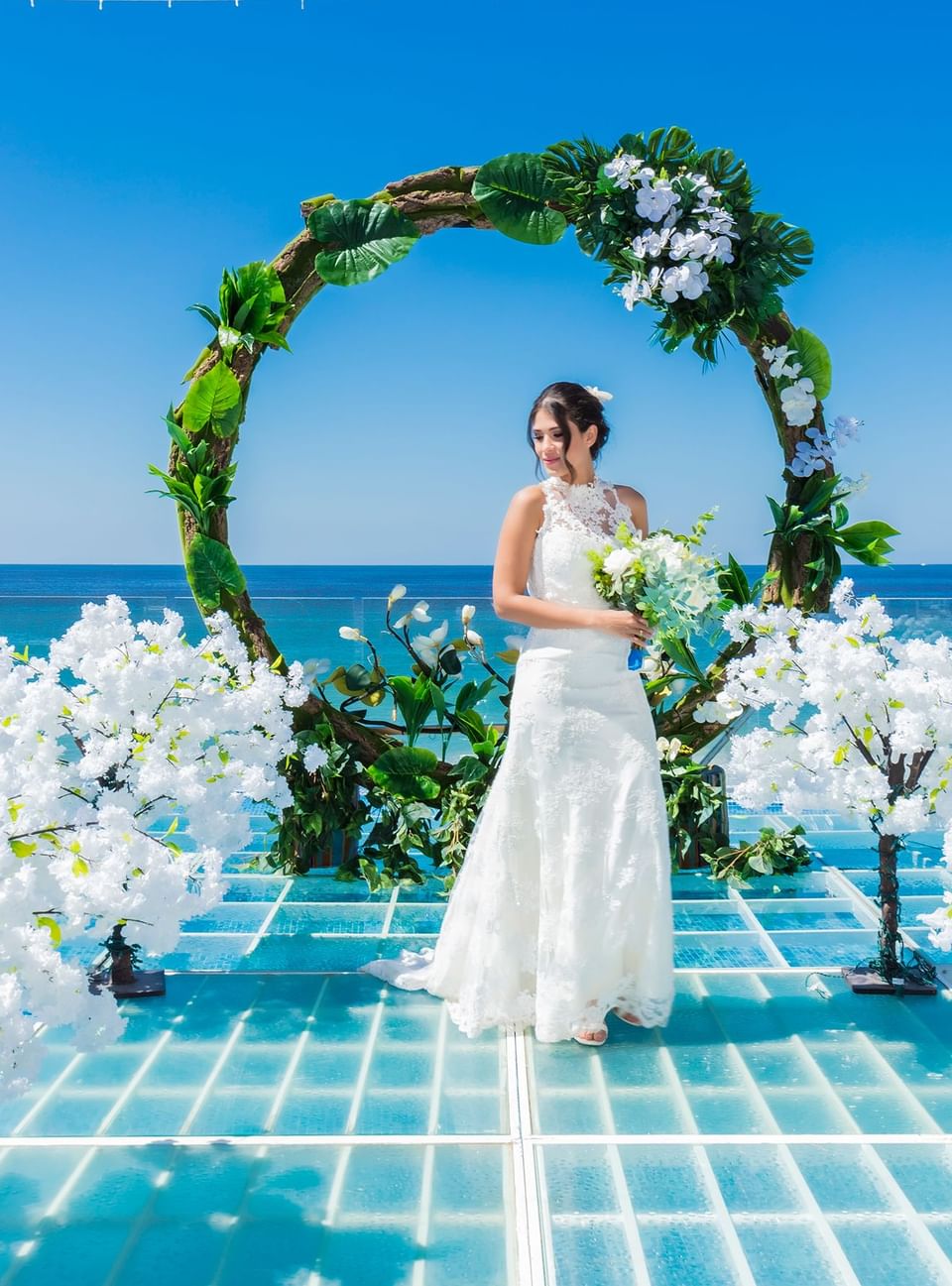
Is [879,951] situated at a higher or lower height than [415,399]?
lower

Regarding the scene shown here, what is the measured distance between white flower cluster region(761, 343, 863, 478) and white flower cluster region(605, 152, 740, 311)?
1.57 ft

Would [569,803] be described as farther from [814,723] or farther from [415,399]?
[415,399]

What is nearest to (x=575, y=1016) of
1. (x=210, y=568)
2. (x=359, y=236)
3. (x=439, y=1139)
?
(x=439, y=1139)

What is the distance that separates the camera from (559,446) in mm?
3016

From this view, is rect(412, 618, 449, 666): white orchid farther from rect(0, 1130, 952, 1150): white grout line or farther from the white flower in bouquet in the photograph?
rect(0, 1130, 952, 1150): white grout line

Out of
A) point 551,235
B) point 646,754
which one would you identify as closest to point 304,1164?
point 646,754

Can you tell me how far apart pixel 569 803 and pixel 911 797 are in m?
0.94

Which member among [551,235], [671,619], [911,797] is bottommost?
[911,797]

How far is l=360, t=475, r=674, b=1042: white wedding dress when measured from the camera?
2867 mm

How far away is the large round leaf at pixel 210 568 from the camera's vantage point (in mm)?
4133

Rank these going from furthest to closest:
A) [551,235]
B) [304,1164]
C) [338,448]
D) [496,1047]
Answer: [338,448], [551,235], [496,1047], [304,1164]

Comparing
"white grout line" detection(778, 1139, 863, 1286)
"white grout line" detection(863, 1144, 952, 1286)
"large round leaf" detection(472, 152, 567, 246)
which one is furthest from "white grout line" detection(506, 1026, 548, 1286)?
"large round leaf" detection(472, 152, 567, 246)

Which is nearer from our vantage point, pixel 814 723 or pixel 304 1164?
pixel 304 1164

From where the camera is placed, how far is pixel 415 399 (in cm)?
5284
